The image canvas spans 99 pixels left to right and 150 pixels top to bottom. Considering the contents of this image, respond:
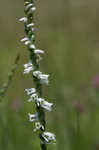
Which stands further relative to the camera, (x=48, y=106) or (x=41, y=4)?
(x=41, y=4)

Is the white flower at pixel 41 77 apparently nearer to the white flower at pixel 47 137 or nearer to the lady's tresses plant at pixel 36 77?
the lady's tresses plant at pixel 36 77

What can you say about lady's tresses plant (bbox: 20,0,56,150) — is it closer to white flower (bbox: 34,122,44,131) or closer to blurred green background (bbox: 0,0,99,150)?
white flower (bbox: 34,122,44,131)

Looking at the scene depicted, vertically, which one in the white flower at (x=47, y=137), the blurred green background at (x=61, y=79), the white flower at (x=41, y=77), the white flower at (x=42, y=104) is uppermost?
the white flower at (x=41, y=77)

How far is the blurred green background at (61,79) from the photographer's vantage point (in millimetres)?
4785

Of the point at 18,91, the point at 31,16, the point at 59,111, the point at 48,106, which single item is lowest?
the point at 18,91

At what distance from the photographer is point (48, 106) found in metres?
2.15

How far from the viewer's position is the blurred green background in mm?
4785

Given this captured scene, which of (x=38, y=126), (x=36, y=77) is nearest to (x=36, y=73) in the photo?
(x=36, y=77)

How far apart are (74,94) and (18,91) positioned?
4.83ft

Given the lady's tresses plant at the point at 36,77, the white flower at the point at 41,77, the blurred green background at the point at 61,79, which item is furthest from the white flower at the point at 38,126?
the blurred green background at the point at 61,79

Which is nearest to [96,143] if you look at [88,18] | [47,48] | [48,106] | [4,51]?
[48,106]

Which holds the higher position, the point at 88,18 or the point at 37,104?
the point at 37,104

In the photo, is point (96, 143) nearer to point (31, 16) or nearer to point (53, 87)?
point (53, 87)

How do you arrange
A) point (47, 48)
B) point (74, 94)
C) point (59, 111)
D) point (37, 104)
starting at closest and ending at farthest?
point (37, 104) < point (59, 111) < point (74, 94) < point (47, 48)
